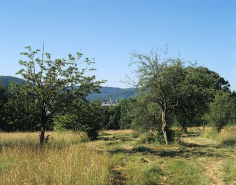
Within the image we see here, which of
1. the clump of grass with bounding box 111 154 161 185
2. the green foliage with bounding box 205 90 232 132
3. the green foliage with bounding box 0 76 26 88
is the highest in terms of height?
the green foliage with bounding box 0 76 26 88

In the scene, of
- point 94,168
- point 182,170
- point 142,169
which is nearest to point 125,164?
point 142,169

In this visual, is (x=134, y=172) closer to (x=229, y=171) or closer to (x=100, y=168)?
(x=100, y=168)

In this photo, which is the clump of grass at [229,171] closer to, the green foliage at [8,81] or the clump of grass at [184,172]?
the clump of grass at [184,172]

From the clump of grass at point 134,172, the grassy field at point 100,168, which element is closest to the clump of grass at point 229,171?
the grassy field at point 100,168

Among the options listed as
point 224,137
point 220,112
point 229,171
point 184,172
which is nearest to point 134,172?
point 184,172

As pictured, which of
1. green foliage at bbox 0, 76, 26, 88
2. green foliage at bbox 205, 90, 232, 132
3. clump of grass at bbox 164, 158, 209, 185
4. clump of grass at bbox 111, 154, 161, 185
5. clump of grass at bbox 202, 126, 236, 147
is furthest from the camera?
green foliage at bbox 205, 90, 232, 132

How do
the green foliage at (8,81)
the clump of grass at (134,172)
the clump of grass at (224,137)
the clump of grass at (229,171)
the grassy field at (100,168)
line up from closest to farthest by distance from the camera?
the grassy field at (100,168), the clump of grass at (134,172), the clump of grass at (229,171), the green foliage at (8,81), the clump of grass at (224,137)

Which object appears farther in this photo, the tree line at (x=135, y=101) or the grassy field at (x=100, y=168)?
the tree line at (x=135, y=101)

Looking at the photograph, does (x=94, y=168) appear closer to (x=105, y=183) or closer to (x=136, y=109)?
(x=105, y=183)

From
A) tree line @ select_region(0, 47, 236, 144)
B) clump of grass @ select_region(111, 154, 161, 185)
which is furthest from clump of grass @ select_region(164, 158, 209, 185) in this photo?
tree line @ select_region(0, 47, 236, 144)

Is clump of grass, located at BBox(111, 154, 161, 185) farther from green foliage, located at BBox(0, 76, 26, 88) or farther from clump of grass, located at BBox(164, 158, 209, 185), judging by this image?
green foliage, located at BBox(0, 76, 26, 88)

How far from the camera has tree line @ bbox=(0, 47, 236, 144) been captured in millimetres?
8727

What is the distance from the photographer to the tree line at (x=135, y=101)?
873 centimetres

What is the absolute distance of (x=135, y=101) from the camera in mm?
13930
